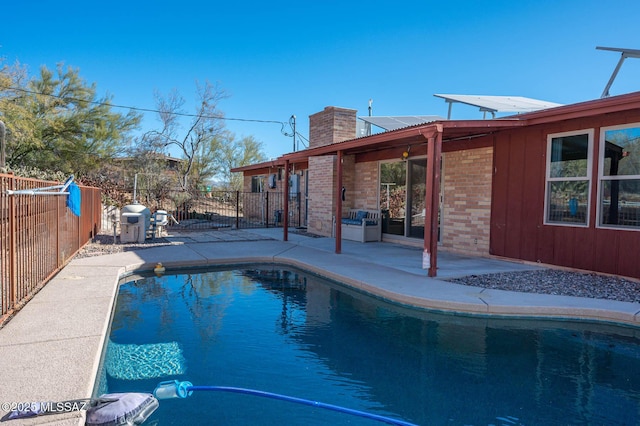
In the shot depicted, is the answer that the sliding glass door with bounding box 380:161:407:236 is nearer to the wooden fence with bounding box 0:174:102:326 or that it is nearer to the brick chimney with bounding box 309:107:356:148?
the brick chimney with bounding box 309:107:356:148

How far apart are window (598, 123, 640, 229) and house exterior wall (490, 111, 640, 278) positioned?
0.33 ft

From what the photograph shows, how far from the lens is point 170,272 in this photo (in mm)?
7445

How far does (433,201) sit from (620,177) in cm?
272

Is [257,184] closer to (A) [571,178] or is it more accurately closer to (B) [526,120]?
(B) [526,120]

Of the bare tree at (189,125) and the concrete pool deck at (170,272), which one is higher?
the bare tree at (189,125)

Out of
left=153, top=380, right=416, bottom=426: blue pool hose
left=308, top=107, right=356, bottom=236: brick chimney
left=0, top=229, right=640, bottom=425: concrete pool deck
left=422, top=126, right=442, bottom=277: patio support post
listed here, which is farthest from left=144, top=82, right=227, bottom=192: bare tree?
left=153, top=380, right=416, bottom=426: blue pool hose

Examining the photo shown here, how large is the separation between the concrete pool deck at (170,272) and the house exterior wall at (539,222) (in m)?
0.43

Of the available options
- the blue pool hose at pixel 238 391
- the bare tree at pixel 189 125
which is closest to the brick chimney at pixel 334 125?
the blue pool hose at pixel 238 391

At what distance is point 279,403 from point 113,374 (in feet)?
4.91

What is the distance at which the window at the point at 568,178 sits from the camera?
6426mm

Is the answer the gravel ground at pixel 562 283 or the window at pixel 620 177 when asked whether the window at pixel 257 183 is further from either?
the window at pixel 620 177

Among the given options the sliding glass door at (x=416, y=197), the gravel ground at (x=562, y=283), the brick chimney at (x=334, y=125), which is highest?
the brick chimney at (x=334, y=125)

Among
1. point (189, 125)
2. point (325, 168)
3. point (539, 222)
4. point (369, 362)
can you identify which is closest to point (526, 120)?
point (539, 222)

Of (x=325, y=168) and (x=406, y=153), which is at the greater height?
(x=406, y=153)
